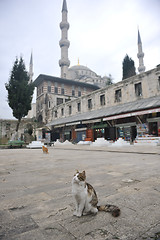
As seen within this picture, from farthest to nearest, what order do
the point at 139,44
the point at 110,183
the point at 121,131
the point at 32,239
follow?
the point at 139,44 < the point at 121,131 < the point at 110,183 < the point at 32,239

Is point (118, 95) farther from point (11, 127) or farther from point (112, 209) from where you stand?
point (11, 127)

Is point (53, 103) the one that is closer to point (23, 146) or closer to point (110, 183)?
point (23, 146)

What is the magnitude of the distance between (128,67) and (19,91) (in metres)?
23.2

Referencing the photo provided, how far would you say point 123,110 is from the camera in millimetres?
17297

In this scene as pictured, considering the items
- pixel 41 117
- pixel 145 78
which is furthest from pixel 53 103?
pixel 145 78

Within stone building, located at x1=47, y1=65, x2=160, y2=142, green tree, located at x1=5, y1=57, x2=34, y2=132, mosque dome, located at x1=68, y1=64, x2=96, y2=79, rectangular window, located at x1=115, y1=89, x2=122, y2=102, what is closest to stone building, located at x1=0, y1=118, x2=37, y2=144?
green tree, located at x1=5, y1=57, x2=34, y2=132

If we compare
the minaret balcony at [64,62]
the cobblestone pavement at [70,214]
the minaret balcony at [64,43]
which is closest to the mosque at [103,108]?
the cobblestone pavement at [70,214]

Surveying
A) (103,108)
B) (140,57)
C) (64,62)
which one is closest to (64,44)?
(64,62)

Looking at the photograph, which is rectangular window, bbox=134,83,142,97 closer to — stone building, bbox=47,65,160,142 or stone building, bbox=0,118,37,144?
stone building, bbox=47,65,160,142

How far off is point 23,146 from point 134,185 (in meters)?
17.7

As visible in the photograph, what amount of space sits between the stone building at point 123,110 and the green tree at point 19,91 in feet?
22.9

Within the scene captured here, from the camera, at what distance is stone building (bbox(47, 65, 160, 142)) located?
16.3 metres

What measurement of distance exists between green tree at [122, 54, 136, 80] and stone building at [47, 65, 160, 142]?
43.0 feet

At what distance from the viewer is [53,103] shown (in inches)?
1435
